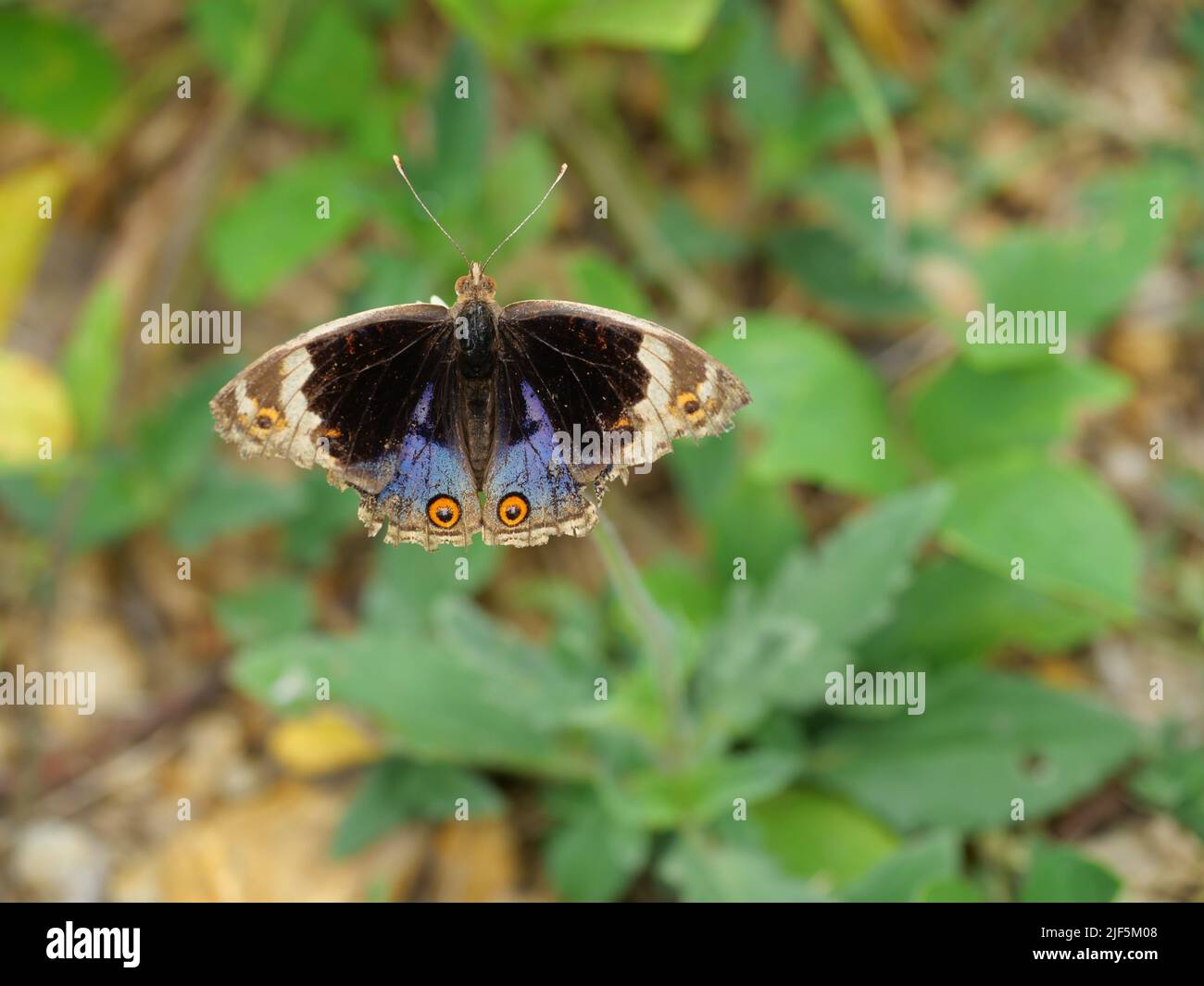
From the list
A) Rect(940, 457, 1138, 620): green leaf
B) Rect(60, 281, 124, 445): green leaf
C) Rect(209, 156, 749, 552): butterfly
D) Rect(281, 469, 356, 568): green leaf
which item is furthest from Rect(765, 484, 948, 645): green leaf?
Rect(60, 281, 124, 445): green leaf

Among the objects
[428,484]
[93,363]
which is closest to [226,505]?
[93,363]

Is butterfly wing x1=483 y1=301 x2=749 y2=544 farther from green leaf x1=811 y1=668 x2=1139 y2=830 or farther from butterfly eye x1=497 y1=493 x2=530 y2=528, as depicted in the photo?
green leaf x1=811 y1=668 x2=1139 y2=830

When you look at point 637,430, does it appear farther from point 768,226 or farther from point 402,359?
point 768,226

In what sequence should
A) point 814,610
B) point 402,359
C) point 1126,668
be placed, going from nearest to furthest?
point 402,359
point 814,610
point 1126,668

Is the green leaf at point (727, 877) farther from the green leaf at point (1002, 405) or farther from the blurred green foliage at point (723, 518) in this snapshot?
the green leaf at point (1002, 405)

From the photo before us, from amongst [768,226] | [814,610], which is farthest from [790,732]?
[768,226]

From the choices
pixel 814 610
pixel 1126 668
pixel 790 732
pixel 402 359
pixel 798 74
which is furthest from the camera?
pixel 798 74

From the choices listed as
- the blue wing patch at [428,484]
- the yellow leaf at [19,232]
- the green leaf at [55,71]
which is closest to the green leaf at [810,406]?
the blue wing patch at [428,484]
